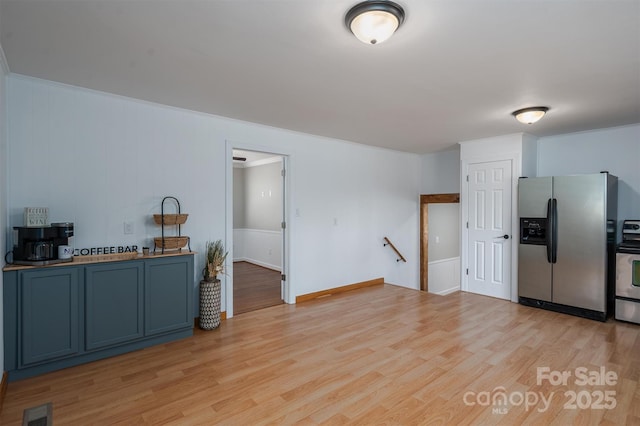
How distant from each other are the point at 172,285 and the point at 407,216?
A: 4.67 m

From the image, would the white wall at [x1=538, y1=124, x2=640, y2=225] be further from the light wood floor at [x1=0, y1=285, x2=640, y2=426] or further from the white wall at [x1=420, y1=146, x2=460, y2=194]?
the light wood floor at [x1=0, y1=285, x2=640, y2=426]

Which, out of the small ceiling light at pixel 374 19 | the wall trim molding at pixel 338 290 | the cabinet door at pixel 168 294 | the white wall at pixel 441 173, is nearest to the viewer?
the small ceiling light at pixel 374 19

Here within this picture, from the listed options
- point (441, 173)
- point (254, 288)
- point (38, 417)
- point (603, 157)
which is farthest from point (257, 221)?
point (38, 417)

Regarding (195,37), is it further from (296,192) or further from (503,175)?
(503,175)

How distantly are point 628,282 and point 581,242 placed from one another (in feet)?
2.10

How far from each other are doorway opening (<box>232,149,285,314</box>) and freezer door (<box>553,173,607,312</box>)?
4.22m

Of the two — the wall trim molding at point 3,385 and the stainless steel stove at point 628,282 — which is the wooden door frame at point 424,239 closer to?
the stainless steel stove at point 628,282

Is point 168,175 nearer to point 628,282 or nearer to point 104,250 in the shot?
point 104,250

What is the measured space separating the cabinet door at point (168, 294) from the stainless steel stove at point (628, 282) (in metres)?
5.03

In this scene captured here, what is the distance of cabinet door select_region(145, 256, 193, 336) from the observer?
10.7ft

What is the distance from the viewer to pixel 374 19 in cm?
188

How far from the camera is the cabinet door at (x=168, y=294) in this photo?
3.25 meters

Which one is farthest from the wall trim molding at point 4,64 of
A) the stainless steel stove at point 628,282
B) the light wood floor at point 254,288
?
the stainless steel stove at point 628,282

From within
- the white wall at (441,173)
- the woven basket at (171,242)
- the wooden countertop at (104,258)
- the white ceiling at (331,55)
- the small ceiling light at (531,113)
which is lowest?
the wooden countertop at (104,258)
